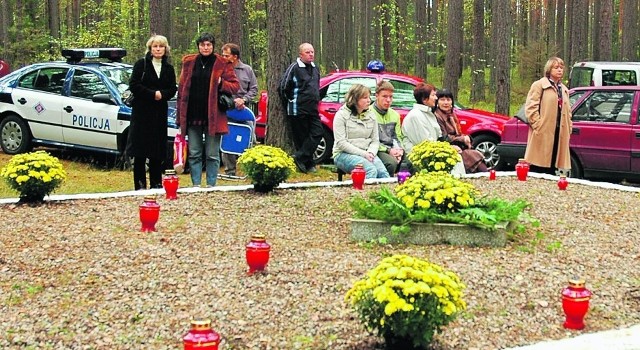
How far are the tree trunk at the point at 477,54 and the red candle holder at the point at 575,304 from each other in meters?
26.7

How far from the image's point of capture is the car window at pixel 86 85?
45.6 feet

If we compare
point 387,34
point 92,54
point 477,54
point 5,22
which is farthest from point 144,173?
point 387,34

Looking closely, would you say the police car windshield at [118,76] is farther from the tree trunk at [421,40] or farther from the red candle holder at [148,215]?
the tree trunk at [421,40]

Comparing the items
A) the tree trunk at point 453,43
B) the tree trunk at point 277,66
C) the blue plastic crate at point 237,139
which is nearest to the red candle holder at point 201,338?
the blue plastic crate at point 237,139

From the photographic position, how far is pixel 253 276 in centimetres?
595

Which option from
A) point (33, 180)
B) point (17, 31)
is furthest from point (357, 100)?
point (17, 31)

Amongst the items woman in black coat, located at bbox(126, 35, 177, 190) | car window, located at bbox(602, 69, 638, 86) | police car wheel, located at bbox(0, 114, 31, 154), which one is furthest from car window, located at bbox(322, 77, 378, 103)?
car window, located at bbox(602, 69, 638, 86)

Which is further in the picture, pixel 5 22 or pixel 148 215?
pixel 5 22

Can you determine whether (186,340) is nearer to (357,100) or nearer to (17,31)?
(357,100)

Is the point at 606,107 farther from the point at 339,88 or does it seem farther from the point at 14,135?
the point at 14,135

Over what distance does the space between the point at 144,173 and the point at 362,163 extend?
2.37 m

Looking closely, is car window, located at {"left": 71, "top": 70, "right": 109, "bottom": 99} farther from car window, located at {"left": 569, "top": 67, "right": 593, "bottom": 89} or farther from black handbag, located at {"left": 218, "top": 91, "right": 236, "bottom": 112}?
car window, located at {"left": 569, "top": 67, "right": 593, "bottom": 89}

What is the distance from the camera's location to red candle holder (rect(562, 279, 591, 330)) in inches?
195

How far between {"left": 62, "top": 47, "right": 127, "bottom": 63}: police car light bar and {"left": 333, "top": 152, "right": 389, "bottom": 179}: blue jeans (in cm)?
598
